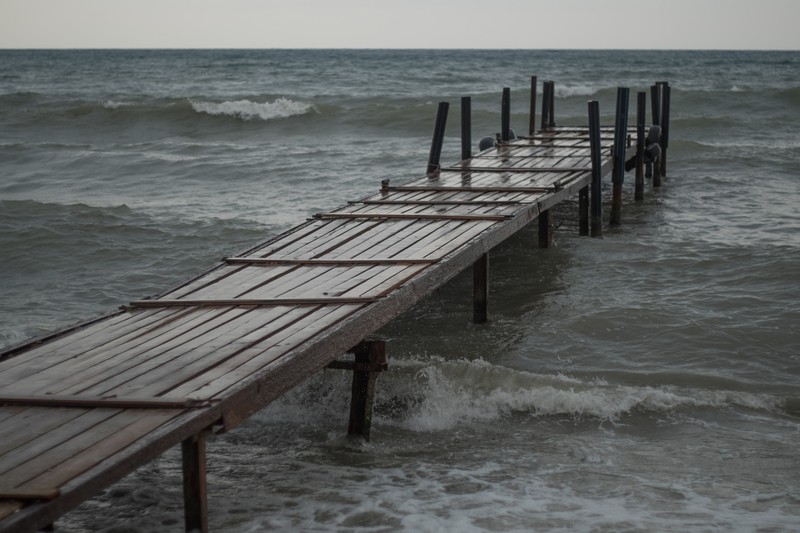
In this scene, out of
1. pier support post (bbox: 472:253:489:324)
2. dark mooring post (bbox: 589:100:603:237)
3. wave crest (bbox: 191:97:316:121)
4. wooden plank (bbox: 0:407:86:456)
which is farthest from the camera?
wave crest (bbox: 191:97:316:121)

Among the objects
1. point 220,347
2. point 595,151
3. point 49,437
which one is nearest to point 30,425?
point 49,437

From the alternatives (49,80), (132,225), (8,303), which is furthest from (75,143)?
(49,80)

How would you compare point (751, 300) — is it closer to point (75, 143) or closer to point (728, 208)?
point (728, 208)

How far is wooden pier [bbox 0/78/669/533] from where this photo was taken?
3961mm

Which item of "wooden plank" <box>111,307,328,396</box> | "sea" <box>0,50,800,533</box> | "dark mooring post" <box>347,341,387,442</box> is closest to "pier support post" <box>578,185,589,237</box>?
"sea" <box>0,50,800,533</box>

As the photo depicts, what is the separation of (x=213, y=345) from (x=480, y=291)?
4.14m

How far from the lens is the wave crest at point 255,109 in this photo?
32.2 meters

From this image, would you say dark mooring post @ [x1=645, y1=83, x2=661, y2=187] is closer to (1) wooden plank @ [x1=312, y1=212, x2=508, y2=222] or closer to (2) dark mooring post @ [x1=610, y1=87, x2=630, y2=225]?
(2) dark mooring post @ [x1=610, y1=87, x2=630, y2=225]

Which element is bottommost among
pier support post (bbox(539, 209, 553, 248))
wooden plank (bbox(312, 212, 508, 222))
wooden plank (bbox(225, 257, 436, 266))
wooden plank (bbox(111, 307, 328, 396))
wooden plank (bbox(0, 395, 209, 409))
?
pier support post (bbox(539, 209, 553, 248))

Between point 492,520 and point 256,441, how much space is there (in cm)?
200

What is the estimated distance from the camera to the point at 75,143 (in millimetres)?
26828

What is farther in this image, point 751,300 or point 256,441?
point 751,300

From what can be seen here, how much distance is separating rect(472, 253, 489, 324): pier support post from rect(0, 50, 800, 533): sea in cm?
12

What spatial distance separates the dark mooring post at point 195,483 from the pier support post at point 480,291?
15.4 ft
